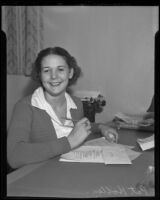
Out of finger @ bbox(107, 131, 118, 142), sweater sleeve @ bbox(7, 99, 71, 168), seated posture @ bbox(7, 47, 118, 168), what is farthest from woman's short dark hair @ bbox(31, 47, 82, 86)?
finger @ bbox(107, 131, 118, 142)

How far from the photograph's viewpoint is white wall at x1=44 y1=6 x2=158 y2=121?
1.31 metres

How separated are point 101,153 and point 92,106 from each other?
0.16 meters

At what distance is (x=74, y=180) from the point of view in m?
1.28

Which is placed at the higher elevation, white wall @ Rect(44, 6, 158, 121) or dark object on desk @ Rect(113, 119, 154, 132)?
white wall @ Rect(44, 6, 158, 121)

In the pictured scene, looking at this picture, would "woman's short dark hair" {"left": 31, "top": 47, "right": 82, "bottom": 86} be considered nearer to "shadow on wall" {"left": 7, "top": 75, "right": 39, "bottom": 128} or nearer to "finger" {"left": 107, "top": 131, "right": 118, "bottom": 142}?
"shadow on wall" {"left": 7, "top": 75, "right": 39, "bottom": 128}

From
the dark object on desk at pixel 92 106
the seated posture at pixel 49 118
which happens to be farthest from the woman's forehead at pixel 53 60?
the dark object on desk at pixel 92 106

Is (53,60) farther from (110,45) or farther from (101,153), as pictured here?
(101,153)

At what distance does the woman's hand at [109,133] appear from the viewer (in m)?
1.36

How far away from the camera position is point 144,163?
1.34 meters

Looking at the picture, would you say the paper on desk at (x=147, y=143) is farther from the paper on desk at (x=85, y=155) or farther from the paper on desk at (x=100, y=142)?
the paper on desk at (x=85, y=155)

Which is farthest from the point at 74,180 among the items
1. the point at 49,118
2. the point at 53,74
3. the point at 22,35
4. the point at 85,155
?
the point at 22,35
